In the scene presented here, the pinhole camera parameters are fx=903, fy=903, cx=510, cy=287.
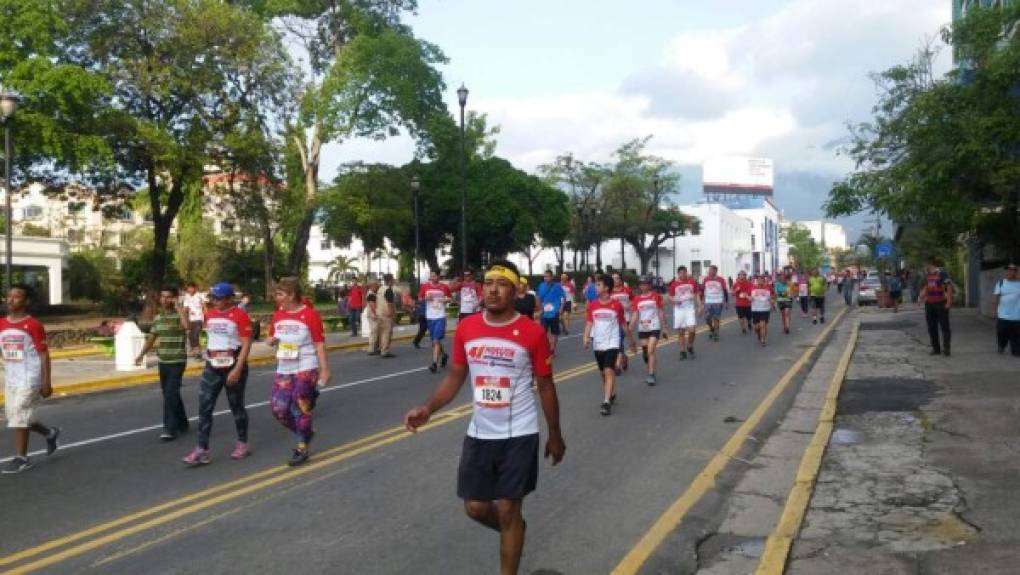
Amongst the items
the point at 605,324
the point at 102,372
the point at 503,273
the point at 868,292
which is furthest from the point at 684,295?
the point at 868,292

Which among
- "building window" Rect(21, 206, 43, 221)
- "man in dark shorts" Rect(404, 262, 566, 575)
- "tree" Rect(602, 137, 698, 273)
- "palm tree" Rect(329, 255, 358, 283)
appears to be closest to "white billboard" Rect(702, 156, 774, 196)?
"tree" Rect(602, 137, 698, 273)

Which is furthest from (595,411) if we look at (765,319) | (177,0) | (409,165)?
(409,165)

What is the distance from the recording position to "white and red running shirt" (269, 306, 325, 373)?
27.2 feet

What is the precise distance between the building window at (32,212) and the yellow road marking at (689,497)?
81622 mm

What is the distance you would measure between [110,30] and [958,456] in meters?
32.3

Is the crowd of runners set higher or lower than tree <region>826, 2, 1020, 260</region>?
lower

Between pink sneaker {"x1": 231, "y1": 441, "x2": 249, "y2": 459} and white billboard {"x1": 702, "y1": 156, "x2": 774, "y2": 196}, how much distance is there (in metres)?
130

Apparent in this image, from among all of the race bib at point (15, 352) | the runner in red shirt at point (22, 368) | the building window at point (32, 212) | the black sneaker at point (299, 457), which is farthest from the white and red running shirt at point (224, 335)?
the building window at point (32, 212)

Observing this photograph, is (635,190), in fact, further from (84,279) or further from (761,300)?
(761,300)

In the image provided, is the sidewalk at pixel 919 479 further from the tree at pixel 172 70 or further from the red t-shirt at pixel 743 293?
the tree at pixel 172 70

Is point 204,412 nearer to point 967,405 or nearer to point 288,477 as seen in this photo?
point 288,477

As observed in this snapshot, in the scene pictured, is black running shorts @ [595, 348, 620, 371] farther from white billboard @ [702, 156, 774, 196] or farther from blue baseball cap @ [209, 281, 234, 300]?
white billboard @ [702, 156, 774, 196]

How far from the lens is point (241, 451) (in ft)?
28.6

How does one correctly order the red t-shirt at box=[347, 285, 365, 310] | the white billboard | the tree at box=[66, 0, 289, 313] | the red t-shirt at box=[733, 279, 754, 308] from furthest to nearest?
the white billboard < the tree at box=[66, 0, 289, 313] < the red t-shirt at box=[347, 285, 365, 310] < the red t-shirt at box=[733, 279, 754, 308]
